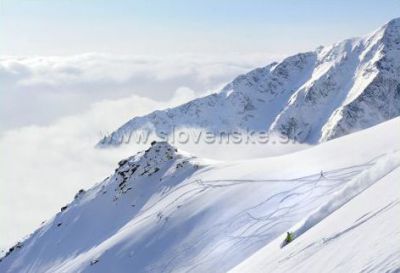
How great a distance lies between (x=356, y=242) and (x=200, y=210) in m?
31.6

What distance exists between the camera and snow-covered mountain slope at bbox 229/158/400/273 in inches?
368

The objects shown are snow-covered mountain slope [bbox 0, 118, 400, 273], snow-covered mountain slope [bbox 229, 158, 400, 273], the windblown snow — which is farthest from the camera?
snow-covered mountain slope [bbox 0, 118, 400, 273]

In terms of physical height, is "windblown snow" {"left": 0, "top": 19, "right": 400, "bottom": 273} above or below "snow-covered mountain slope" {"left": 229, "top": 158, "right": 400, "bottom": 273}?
above

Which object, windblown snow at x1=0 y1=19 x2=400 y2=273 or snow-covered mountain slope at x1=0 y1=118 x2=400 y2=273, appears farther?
snow-covered mountain slope at x1=0 y1=118 x2=400 y2=273

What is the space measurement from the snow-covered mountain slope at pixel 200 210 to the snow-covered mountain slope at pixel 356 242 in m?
0.08

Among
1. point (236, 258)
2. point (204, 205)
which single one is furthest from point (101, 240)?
point (236, 258)

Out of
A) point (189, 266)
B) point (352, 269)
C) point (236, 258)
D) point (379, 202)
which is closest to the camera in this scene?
point (352, 269)

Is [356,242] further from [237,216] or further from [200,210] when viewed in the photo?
[200,210]

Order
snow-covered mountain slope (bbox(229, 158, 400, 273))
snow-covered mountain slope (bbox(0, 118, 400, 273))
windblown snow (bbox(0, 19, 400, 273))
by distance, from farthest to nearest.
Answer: snow-covered mountain slope (bbox(0, 118, 400, 273)) < windblown snow (bbox(0, 19, 400, 273)) < snow-covered mountain slope (bbox(229, 158, 400, 273))

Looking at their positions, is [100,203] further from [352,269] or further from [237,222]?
[352,269]

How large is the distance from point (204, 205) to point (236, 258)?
11784 millimetres

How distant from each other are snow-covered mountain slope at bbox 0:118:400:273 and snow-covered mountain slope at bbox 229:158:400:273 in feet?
0.26

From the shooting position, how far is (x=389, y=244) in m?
9.48

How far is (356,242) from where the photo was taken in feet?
35.0
